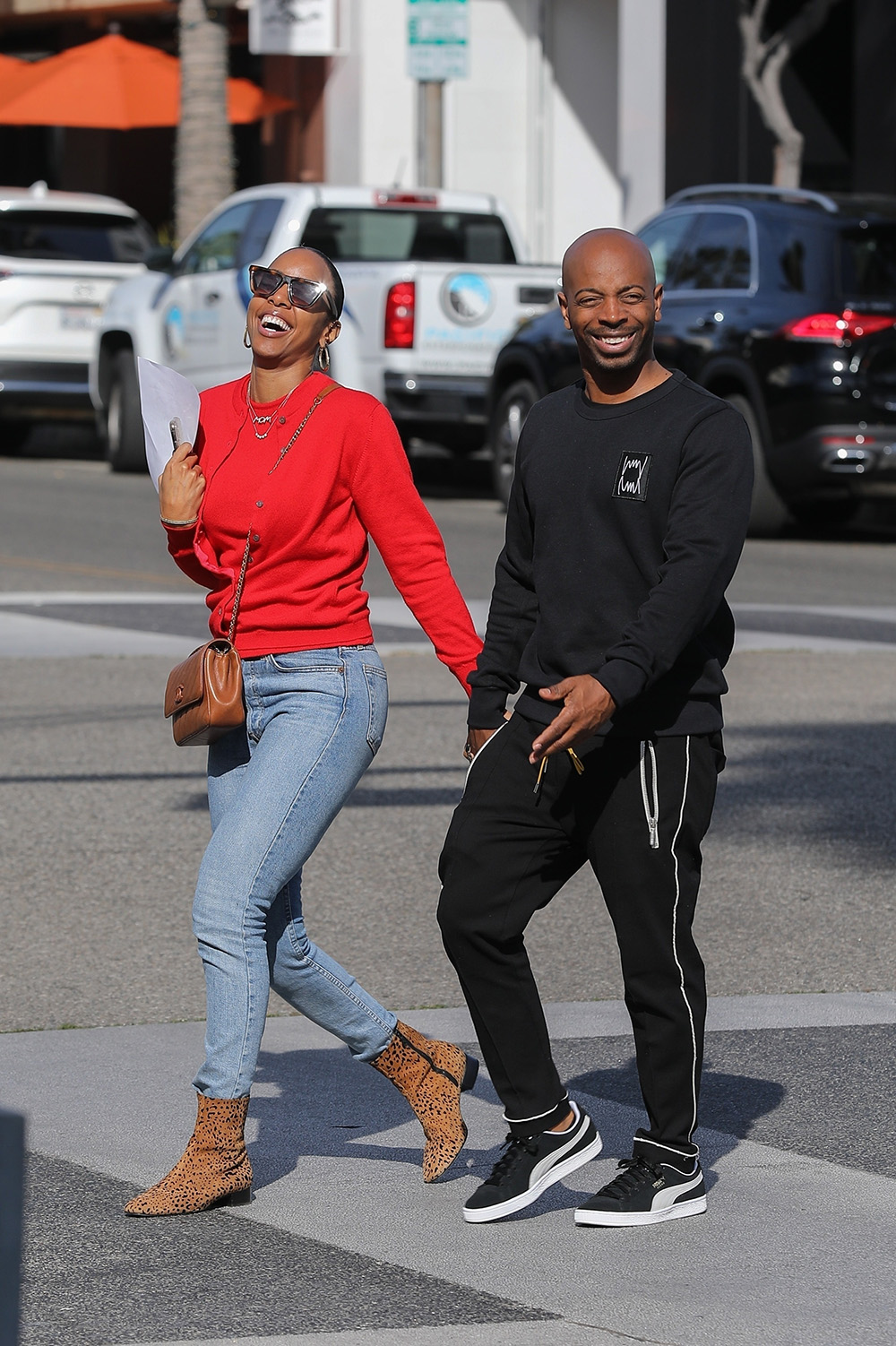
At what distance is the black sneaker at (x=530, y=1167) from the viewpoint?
417 cm

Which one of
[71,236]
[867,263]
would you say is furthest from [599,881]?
[71,236]

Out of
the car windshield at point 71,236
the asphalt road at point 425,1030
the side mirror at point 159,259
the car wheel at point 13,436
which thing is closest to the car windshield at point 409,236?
the side mirror at point 159,259

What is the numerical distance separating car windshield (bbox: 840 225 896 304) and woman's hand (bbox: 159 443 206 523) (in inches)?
424

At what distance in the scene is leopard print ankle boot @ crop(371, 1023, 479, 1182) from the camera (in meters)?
4.44

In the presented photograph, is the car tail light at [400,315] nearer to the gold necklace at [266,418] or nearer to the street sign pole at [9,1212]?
the gold necklace at [266,418]

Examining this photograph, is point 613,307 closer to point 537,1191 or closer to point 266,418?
point 266,418

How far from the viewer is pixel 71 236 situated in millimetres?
20906

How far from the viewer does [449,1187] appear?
14.5ft

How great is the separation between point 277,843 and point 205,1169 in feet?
1.89

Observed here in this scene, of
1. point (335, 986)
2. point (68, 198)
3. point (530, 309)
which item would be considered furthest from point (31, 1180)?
point (68, 198)

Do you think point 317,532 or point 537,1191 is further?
point 317,532

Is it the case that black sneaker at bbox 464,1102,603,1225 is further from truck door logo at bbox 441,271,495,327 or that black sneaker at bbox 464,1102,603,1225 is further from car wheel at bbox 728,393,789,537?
truck door logo at bbox 441,271,495,327

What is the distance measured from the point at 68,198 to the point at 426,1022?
656 inches

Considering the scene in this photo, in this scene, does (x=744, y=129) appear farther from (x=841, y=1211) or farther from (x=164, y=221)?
(x=841, y=1211)
